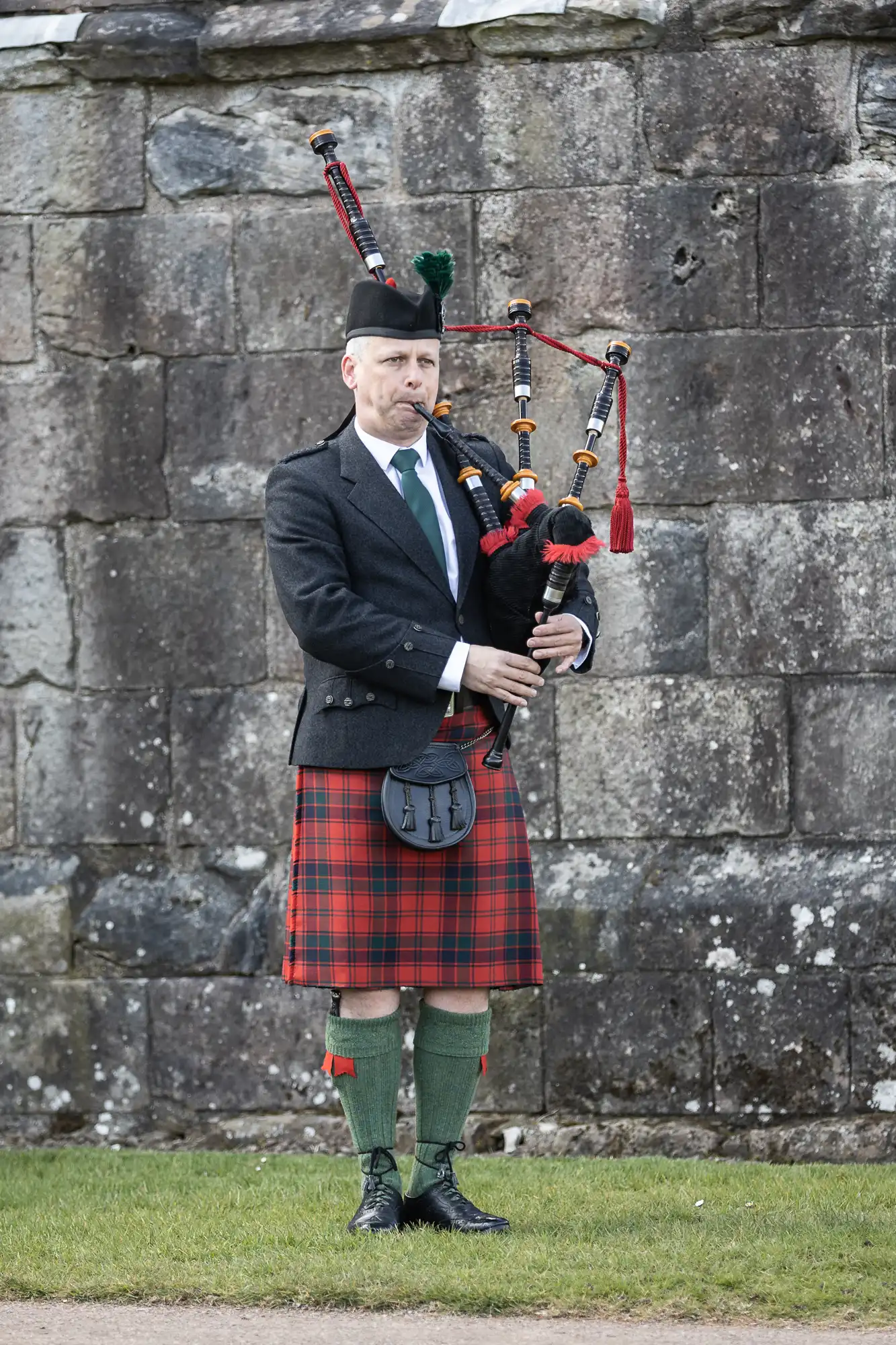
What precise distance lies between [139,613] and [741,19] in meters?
2.28

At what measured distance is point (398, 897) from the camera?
3805 millimetres

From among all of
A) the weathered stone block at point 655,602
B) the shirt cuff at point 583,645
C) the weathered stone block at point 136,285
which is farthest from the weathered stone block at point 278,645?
the shirt cuff at point 583,645

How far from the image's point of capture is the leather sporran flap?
368 centimetres

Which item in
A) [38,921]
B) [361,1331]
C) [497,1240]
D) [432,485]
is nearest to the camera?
[361,1331]

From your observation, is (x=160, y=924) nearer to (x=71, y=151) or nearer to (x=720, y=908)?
(x=720, y=908)

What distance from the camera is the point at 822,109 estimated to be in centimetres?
488

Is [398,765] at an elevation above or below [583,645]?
below

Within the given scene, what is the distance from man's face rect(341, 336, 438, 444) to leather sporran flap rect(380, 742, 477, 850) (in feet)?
2.26

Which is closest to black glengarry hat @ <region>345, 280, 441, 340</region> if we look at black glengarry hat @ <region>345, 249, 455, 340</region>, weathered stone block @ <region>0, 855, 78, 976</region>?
black glengarry hat @ <region>345, 249, 455, 340</region>

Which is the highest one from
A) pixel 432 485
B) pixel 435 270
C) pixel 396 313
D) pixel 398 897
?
pixel 435 270

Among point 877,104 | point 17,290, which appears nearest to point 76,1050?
point 17,290

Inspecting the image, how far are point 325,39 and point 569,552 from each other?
2051mm

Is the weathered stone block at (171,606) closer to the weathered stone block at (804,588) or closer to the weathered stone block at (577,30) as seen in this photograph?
the weathered stone block at (804,588)

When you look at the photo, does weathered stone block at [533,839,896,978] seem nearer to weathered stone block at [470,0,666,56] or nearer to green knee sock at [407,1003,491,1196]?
green knee sock at [407,1003,491,1196]
